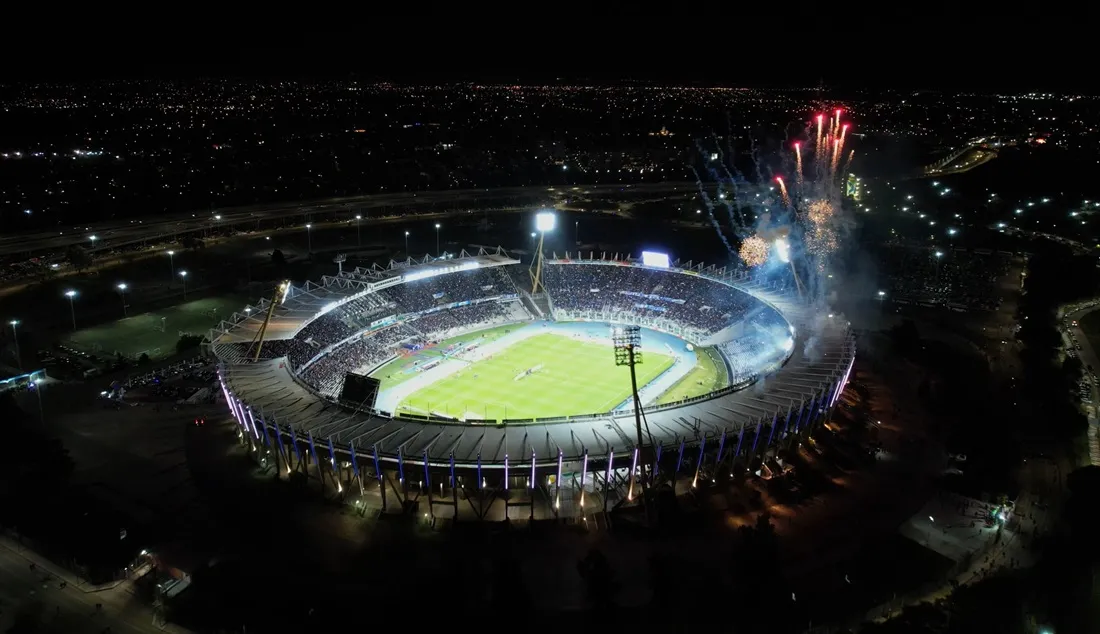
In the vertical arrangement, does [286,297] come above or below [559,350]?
above

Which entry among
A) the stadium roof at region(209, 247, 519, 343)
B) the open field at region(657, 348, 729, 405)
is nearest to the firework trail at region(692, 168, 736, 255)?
the stadium roof at region(209, 247, 519, 343)

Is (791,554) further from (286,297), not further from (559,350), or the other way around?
(286,297)

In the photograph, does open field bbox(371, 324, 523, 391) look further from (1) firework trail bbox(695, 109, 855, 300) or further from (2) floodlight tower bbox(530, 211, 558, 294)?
(1) firework trail bbox(695, 109, 855, 300)

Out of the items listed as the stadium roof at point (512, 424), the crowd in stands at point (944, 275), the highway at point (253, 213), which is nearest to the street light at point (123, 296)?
the highway at point (253, 213)

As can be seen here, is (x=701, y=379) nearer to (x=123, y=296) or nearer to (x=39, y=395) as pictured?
(x=39, y=395)

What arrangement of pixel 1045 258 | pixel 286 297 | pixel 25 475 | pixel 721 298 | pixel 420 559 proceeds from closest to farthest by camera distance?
pixel 420 559 → pixel 25 475 → pixel 286 297 → pixel 721 298 → pixel 1045 258

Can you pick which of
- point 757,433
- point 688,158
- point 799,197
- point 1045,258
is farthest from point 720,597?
point 688,158
